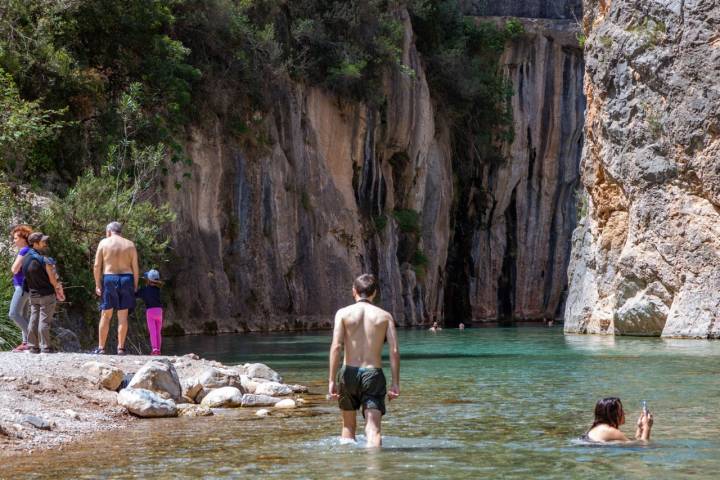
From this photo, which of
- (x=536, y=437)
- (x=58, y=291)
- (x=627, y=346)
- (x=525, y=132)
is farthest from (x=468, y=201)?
(x=536, y=437)

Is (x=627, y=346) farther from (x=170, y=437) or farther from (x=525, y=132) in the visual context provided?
(x=525, y=132)

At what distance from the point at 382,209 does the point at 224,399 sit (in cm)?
3309

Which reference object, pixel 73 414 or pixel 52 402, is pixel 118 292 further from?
pixel 73 414

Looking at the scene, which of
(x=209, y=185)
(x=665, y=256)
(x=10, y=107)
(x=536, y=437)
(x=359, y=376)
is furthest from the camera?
(x=209, y=185)

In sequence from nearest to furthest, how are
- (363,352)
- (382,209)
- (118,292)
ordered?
(363,352) → (118,292) → (382,209)

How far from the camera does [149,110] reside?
29016 millimetres

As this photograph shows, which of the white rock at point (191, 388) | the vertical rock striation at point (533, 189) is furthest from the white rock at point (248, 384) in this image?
the vertical rock striation at point (533, 189)

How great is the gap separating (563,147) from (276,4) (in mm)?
20365

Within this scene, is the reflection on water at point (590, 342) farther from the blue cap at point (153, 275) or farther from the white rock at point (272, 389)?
the white rock at point (272, 389)

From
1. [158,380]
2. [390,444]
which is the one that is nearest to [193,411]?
[158,380]

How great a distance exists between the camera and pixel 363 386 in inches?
363

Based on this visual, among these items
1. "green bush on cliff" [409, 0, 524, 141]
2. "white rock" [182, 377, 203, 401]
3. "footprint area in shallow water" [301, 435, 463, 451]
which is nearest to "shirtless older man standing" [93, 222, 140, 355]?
"white rock" [182, 377, 203, 401]

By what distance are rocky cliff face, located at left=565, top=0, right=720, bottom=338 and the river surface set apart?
956 centimetres

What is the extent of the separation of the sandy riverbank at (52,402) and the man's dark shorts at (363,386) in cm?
261
